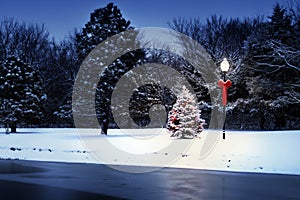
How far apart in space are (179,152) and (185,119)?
3.53 meters

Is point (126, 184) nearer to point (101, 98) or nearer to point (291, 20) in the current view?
point (101, 98)

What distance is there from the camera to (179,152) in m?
17.5

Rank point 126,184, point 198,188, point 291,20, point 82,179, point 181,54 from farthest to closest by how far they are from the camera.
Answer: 1. point 181,54
2. point 291,20
3. point 82,179
4. point 126,184
5. point 198,188

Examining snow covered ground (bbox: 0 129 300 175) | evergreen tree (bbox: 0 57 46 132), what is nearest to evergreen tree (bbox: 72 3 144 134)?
evergreen tree (bbox: 0 57 46 132)

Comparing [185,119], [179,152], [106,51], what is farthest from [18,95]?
[179,152]

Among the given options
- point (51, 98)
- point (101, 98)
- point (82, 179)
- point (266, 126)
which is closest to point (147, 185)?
point (82, 179)

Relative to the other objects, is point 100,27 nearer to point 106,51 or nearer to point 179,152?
point 106,51

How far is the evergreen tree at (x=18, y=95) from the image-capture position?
32344mm

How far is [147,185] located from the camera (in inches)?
414

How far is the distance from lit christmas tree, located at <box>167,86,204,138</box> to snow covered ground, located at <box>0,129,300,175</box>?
0.54 meters

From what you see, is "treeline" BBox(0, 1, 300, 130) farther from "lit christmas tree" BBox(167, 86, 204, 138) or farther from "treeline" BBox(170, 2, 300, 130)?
"lit christmas tree" BBox(167, 86, 204, 138)

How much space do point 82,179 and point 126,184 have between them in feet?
5.44

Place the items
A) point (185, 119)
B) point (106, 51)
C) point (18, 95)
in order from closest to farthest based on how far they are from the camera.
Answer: point (185, 119)
point (106, 51)
point (18, 95)

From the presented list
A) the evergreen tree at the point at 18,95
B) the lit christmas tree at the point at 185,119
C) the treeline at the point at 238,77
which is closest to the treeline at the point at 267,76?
the treeline at the point at 238,77
